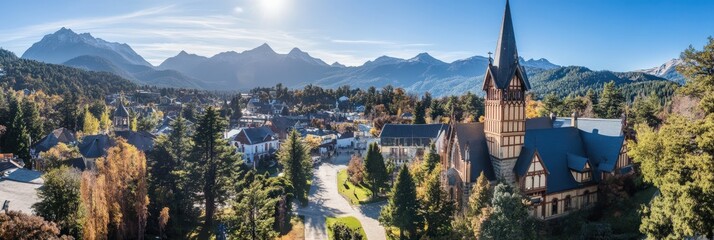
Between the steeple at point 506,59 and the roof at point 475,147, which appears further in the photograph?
the roof at point 475,147

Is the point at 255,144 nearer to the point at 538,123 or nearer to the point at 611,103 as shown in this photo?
the point at 538,123

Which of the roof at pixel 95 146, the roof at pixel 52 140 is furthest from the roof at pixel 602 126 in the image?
the roof at pixel 52 140

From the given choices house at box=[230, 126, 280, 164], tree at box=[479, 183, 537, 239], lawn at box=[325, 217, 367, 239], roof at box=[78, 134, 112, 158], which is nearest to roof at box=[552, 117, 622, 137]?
tree at box=[479, 183, 537, 239]

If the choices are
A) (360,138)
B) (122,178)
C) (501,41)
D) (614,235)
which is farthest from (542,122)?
(360,138)

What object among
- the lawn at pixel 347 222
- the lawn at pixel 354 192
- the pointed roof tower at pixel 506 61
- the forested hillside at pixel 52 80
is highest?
the forested hillside at pixel 52 80

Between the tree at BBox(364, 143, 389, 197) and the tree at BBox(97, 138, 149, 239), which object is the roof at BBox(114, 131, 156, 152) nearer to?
the tree at BBox(97, 138, 149, 239)

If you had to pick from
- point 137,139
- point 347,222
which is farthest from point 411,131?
point 137,139

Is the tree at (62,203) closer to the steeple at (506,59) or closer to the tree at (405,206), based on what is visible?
the tree at (405,206)
